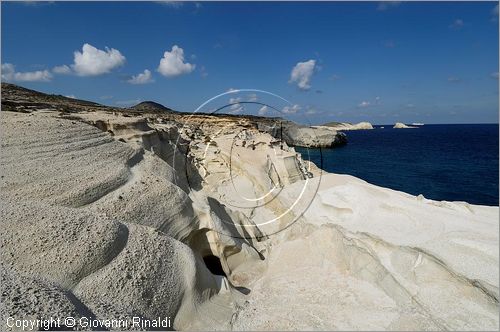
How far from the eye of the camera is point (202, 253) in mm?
8820

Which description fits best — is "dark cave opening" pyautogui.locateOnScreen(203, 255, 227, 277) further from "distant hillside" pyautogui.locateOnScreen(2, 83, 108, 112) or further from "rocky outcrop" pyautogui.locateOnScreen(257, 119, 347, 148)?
"rocky outcrop" pyautogui.locateOnScreen(257, 119, 347, 148)

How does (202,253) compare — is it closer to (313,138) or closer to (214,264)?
(214,264)

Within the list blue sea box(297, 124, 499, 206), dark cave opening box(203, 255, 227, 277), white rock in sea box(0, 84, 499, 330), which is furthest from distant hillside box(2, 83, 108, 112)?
blue sea box(297, 124, 499, 206)

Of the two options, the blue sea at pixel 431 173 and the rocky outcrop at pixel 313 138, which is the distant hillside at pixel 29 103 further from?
the rocky outcrop at pixel 313 138

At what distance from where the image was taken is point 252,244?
34.8 feet

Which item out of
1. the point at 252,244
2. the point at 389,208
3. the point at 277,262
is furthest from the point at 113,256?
the point at 389,208

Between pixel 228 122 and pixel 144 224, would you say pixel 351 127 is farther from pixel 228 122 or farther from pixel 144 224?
pixel 144 224

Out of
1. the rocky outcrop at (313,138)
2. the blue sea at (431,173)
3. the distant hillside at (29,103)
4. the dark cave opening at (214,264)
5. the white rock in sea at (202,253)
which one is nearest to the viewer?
the white rock in sea at (202,253)

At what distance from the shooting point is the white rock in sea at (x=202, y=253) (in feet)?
17.6

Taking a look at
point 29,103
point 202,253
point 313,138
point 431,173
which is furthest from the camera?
point 313,138

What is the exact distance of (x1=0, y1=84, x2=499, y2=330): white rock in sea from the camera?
17.6ft

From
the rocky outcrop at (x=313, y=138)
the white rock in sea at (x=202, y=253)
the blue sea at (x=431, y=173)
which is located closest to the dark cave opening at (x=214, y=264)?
the white rock in sea at (x=202, y=253)

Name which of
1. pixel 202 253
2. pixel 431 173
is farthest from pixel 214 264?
pixel 431 173

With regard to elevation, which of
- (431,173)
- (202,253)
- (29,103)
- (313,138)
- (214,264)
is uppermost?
(29,103)
